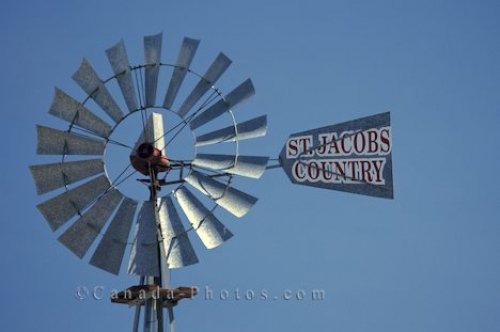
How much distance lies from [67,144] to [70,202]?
891 mm

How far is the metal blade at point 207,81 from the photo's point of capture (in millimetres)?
15297

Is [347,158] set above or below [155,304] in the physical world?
above

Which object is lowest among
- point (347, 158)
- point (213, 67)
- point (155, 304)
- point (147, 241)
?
point (155, 304)

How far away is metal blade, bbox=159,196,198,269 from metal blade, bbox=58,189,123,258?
0.70 metres

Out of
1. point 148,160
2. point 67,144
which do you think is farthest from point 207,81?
point 67,144

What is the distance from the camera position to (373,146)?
1533 centimetres

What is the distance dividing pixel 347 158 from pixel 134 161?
3.22 meters

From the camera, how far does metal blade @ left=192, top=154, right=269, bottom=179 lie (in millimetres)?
15219

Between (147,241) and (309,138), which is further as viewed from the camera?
(309,138)

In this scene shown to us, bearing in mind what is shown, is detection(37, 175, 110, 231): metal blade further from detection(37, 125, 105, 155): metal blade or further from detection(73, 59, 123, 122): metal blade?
detection(73, 59, 123, 122): metal blade

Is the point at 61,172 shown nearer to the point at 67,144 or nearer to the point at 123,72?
the point at 67,144

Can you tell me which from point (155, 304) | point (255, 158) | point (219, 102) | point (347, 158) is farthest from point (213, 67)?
point (155, 304)

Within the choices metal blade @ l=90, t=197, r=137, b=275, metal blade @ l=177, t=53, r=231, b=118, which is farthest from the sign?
metal blade @ l=90, t=197, r=137, b=275

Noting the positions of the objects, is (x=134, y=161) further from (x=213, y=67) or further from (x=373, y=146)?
(x=373, y=146)
